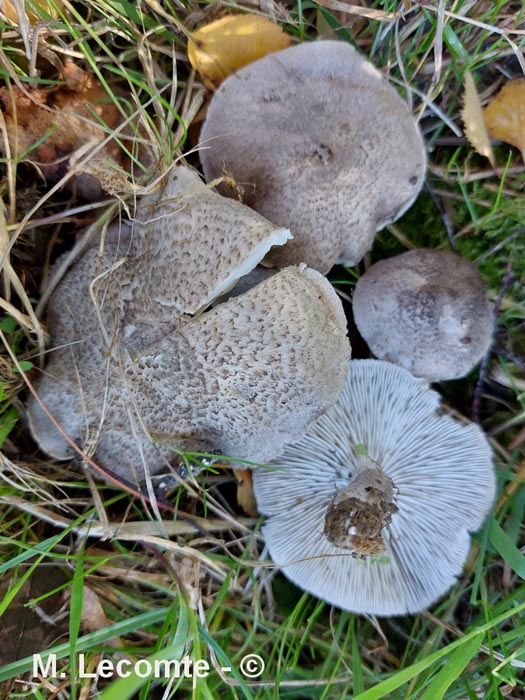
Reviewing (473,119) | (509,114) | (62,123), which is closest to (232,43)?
(62,123)

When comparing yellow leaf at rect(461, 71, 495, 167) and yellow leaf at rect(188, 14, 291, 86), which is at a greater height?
yellow leaf at rect(188, 14, 291, 86)

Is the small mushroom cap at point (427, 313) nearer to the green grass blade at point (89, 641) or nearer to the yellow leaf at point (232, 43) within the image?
the yellow leaf at point (232, 43)

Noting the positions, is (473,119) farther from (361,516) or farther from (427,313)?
(361,516)

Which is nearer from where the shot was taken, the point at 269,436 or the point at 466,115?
the point at 269,436

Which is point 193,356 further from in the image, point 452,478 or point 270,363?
point 452,478

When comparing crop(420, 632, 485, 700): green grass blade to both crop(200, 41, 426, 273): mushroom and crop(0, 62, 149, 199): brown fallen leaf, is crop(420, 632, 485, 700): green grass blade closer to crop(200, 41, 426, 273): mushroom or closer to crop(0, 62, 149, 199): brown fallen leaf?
crop(200, 41, 426, 273): mushroom

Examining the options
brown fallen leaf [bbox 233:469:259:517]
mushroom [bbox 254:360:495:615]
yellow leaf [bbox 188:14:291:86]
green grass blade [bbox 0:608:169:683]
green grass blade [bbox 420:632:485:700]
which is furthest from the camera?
brown fallen leaf [bbox 233:469:259:517]

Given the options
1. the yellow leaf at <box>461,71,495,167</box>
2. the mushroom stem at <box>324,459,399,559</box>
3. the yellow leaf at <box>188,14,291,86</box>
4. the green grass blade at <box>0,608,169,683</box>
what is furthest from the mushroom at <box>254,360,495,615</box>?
the yellow leaf at <box>188,14,291,86</box>

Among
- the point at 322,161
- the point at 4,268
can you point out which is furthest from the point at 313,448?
the point at 4,268
